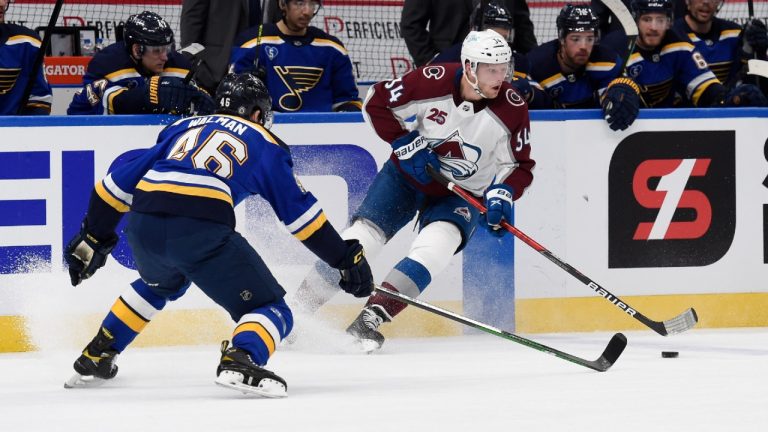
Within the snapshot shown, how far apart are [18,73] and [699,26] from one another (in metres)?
3.15

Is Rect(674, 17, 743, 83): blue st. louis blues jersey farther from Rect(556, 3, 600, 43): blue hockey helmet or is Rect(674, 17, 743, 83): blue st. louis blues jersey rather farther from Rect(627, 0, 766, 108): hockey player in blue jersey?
Rect(556, 3, 600, 43): blue hockey helmet

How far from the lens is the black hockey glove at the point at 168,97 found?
5.42m

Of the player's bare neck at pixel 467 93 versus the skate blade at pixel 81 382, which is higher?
the player's bare neck at pixel 467 93

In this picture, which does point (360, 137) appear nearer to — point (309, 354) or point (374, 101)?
point (374, 101)

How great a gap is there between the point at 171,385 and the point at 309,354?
2.68ft

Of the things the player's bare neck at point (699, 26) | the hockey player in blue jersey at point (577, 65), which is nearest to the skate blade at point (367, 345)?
the hockey player in blue jersey at point (577, 65)

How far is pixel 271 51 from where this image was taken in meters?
6.12

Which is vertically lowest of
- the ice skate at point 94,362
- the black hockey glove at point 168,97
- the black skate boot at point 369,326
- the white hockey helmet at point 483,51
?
the black skate boot at point 369,326

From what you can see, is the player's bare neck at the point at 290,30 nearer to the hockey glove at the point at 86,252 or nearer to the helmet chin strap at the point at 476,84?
the helmet chin strap at the point at 476,84

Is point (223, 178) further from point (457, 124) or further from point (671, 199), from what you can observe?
point (671, 199)

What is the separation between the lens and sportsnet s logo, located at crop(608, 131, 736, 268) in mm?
5773

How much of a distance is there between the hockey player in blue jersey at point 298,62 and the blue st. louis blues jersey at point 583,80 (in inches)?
33.9

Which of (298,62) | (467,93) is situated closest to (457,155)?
(467,93)

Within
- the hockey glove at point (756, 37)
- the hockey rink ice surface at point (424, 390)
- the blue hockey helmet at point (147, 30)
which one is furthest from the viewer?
the hockey glove at point (756, 37)
